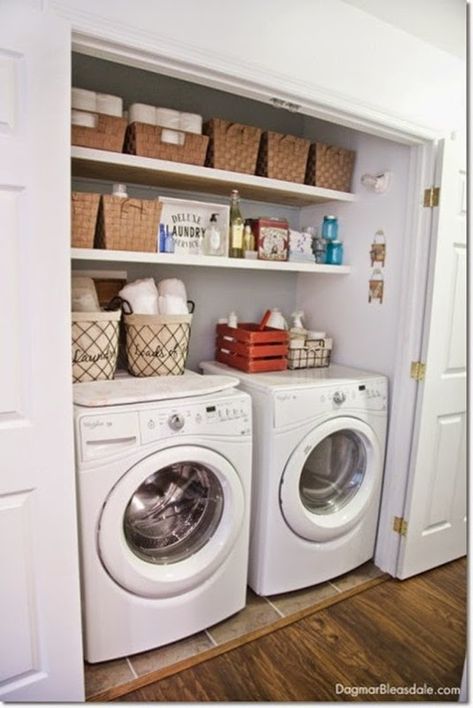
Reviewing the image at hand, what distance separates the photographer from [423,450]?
2.13 metres

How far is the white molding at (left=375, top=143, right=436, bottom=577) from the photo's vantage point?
2010mm

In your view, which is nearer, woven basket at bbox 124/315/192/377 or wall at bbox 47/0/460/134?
wall at bbox 47/0/460/134

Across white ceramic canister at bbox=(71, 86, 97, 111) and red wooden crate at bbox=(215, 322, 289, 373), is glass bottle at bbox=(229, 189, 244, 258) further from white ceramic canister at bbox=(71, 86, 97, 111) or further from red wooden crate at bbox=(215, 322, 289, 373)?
white ceramic canister at bbox=(71, 86, 97, 111)

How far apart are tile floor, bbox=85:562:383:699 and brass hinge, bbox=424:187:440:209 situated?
174 cm

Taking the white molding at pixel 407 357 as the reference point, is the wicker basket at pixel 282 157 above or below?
above

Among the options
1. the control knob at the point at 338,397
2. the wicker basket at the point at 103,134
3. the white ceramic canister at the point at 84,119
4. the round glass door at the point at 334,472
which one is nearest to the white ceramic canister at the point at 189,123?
the wicker basket at the point at 103,134

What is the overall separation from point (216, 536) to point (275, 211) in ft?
5.67

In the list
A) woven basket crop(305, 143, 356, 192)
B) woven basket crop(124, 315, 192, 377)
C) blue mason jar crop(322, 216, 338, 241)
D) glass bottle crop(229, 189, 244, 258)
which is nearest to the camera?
woven basket crop(124, 315, 192, 377)

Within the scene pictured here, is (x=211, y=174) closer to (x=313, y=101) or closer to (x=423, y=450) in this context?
(x=313, y=101)

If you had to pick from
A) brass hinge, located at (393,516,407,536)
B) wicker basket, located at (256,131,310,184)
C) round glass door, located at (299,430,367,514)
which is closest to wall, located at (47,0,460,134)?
wicker basket, located at (256,131,310,184)

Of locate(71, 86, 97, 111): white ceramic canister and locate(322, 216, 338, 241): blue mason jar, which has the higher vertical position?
locate(71, 86, 97, 111): white ceramic canister

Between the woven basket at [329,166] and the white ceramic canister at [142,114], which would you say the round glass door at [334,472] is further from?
the white ceramic canister at [142,114]

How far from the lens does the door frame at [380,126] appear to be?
1.30 meters

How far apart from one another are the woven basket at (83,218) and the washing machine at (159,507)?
0.52 metres
